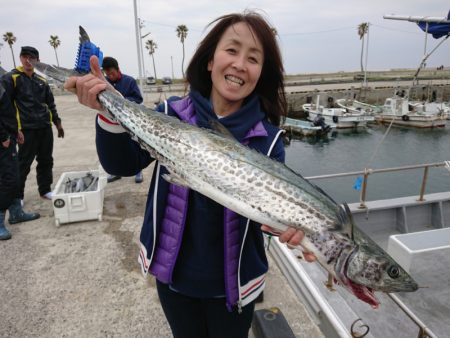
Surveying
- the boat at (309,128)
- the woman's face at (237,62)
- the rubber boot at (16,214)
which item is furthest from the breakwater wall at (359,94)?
the woman's face at (237,62)

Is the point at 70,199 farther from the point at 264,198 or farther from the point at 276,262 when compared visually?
the point at 264,198

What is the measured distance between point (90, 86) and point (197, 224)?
1014 millimetres

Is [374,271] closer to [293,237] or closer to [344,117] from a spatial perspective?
[293,237]

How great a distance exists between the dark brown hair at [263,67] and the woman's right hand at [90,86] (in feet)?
1.94

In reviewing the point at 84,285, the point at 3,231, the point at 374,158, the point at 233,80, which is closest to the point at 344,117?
the point at 374,158

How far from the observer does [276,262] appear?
4.09 m

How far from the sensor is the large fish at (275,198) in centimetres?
165

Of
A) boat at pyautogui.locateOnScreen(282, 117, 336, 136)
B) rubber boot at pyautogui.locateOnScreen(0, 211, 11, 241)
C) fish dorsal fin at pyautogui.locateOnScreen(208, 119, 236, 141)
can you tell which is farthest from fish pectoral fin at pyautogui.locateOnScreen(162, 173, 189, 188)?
boat at pyautogui.locateOnScreen(282, 117, 336, 136)

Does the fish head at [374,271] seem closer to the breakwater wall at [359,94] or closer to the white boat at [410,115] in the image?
the white boat at [410,115]

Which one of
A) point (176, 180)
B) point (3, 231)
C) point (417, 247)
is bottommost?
point (417, 247)

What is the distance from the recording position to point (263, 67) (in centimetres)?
207

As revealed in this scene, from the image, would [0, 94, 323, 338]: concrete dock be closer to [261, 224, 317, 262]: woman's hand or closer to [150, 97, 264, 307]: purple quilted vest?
[150, 97, 264, 307]: purple quilted vest

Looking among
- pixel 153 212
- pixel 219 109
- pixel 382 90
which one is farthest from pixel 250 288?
pixel 382 90

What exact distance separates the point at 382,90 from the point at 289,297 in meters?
54.4
